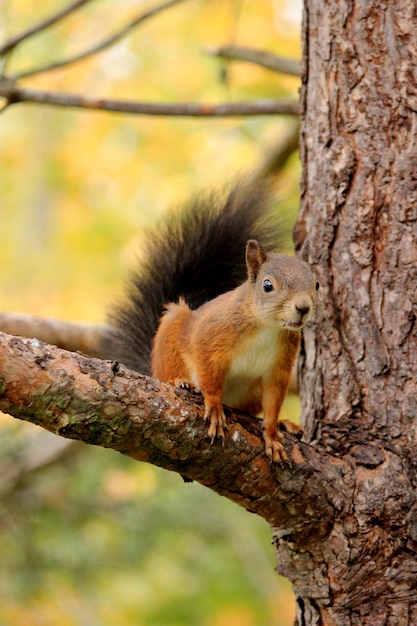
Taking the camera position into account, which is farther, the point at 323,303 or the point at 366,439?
the point at 323,303

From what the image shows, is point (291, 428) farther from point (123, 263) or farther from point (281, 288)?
point (123, 263)

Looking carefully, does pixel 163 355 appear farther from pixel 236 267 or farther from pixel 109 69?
pixel 109 69

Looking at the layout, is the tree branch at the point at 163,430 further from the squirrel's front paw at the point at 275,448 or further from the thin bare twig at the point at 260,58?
the thin bare twig at the point at 260,58

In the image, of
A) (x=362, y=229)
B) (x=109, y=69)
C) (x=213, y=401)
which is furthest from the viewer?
(x=109, y=69)

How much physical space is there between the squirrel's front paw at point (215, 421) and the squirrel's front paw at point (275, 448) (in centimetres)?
12

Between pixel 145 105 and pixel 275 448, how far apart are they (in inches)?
58.6

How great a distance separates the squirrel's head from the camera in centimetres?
214

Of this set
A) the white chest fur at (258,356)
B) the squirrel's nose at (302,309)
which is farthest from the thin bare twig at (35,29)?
the squirrel's nose at (302,309)

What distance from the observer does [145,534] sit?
4.68 metres

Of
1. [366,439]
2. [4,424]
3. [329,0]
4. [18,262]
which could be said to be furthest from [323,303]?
[18,262]

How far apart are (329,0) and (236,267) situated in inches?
34.2

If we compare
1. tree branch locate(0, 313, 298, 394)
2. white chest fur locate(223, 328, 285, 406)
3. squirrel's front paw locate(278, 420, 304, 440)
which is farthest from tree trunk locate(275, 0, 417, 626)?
tree branch locate(0, 313, 298, 394)

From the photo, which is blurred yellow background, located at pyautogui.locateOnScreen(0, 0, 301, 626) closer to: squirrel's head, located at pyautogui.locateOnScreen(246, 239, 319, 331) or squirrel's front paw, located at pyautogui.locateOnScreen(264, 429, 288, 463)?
squirrel's head, located at pyautogui.locateOnScreen(246, 239, 319, 331)

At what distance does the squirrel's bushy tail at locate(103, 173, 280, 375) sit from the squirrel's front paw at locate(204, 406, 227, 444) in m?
0.81
